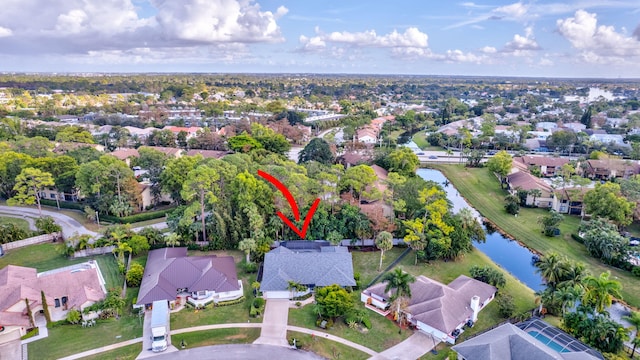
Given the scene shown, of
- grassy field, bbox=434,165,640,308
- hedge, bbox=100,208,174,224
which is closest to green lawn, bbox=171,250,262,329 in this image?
hedge, bbox=100,208,174,224

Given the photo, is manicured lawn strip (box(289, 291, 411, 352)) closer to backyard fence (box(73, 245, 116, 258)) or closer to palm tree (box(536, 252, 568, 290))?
palm tree (box(536, 252, 568, 290))

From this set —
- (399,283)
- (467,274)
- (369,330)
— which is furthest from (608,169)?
(369,330)

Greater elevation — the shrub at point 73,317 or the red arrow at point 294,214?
the red arrow at point 294,214

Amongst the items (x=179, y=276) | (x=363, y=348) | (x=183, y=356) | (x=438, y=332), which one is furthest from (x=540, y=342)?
(x=179, y=276)

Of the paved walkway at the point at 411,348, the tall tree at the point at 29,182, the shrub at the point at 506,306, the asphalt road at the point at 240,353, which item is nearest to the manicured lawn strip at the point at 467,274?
the shrub at the point at 506,306

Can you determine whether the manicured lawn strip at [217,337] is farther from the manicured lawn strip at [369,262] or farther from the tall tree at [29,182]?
the tall tree at [29,182]

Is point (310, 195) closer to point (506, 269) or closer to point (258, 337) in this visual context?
point (258, 337)

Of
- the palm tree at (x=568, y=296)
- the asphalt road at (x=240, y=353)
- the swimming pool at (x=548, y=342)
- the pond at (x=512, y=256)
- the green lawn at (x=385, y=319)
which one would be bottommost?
the pond at (x=512, y=256)

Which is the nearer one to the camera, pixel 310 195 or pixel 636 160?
pixel 310 195
